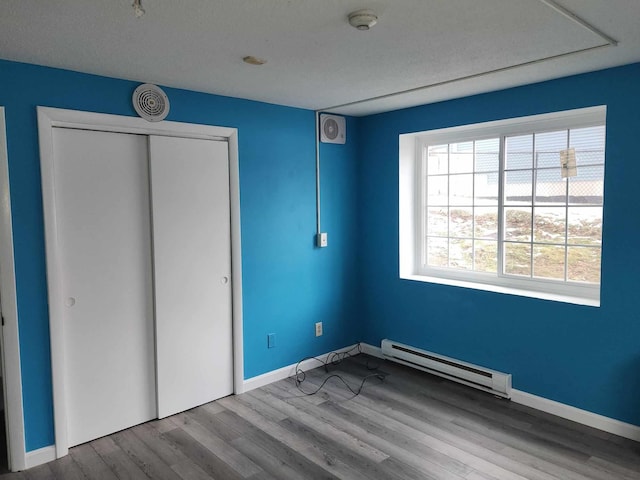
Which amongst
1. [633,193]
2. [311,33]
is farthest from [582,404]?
[311,33]

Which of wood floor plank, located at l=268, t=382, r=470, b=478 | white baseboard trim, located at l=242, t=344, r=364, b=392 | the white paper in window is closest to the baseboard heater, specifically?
white baseboard trim, located at l=242, t=344, r=364, b=392

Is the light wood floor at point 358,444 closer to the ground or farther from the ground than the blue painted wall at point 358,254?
closer to the ground

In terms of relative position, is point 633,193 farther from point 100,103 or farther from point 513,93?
point 100,103

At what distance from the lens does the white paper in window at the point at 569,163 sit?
3262 millimetres

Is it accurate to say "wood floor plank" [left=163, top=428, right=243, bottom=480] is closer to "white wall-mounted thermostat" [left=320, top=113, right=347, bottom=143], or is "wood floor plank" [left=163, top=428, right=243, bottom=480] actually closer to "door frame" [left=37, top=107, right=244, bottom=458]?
"door frame" [left=37, top=107, right=244, bottom=458]

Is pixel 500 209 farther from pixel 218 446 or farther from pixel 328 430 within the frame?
pixel 218 446

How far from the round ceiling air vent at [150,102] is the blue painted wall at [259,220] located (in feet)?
0.18

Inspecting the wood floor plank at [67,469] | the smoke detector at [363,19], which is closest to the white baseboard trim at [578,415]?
the smoke detector at [363,19]

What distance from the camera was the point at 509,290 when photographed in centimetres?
361

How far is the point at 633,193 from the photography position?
2852 millimetres

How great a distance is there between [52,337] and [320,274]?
215 cm

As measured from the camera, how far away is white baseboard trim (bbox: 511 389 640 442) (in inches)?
115

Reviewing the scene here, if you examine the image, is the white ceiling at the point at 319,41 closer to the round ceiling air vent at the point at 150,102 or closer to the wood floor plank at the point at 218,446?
the round ceiling air vent at the point at 150,102

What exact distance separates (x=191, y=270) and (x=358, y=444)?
5.30ft
